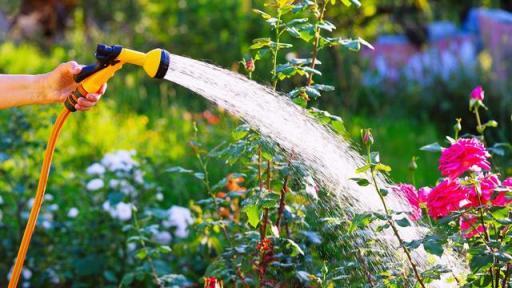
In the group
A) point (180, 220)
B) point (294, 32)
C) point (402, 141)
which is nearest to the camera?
point (294, 32)

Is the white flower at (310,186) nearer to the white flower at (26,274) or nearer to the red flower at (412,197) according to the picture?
the red flower at (412,197)

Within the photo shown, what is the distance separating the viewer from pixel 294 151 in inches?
83.9

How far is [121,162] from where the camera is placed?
3.22 m

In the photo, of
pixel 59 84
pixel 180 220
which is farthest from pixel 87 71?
pixel 180 220

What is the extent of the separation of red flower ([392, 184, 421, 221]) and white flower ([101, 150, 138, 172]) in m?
1.29

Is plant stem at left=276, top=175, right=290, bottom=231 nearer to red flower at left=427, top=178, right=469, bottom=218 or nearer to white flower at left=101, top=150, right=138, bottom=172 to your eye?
red flower at left=427, top=178, right=469, bottom=218

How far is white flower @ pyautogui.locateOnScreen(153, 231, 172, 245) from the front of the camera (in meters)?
3.17

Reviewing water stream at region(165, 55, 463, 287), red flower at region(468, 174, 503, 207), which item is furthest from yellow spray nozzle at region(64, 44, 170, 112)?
red flower at region(468, 174, 503, 207)

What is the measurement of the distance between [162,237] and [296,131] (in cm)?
133

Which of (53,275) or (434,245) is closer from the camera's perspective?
(434,245)

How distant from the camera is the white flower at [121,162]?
10.5 ft

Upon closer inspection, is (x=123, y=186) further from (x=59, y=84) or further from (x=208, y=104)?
(x=208, y=104)

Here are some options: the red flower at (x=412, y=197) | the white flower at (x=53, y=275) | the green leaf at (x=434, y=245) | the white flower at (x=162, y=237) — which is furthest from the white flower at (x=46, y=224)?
the green leaf at (x=434, y=245)

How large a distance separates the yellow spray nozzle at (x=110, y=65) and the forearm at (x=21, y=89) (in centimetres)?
16
